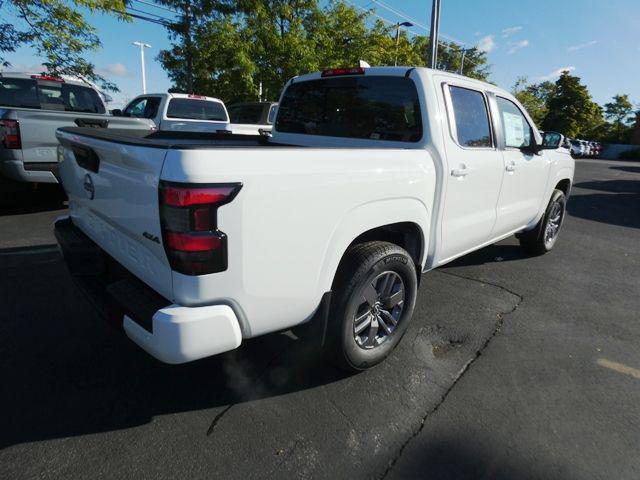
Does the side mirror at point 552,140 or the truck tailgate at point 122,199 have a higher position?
the side mirror at point 552,140

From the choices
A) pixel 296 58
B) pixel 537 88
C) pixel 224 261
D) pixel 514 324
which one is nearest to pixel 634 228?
pixel 514 324

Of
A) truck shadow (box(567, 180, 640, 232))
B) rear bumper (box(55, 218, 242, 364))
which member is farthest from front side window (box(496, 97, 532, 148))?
truck shadow (box(567, 180, 640, 232))

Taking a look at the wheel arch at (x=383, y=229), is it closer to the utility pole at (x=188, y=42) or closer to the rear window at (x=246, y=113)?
the rear window at (x=246, y=113)

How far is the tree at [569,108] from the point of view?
52.8 metres

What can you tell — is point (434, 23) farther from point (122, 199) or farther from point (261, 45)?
point (122, 199)

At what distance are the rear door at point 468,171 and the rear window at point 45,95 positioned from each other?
696 cm

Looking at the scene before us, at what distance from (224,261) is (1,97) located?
764 centimetres

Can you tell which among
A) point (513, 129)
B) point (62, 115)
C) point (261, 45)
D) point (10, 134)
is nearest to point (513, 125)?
point (513, 129)

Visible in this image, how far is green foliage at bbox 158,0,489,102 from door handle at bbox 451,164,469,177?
1146cm

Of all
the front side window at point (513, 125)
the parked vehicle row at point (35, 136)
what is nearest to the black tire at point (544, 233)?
the front side window at point (513, 125)

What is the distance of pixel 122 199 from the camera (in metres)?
2.06

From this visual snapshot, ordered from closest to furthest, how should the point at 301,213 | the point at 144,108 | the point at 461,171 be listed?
1. the point at 301,213
2. the point at 461,171
3. the point at 144,108

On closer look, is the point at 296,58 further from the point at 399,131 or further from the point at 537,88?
the point at 537,88

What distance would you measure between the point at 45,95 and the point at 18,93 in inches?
15.6
